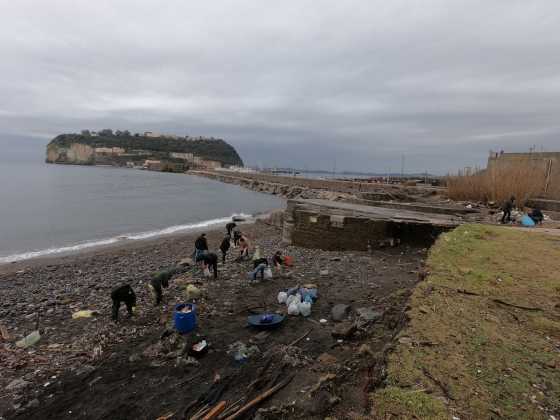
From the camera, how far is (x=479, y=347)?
3727 millimetres

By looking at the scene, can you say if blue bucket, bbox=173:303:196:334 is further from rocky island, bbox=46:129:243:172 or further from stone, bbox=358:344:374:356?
rocky island, bbox=46:129:243:172

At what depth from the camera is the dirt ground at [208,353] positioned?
418cm

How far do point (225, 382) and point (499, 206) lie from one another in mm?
17524

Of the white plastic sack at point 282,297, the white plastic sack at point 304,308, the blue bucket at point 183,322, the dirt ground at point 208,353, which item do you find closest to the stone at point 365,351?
the dirt ground at point 208,353

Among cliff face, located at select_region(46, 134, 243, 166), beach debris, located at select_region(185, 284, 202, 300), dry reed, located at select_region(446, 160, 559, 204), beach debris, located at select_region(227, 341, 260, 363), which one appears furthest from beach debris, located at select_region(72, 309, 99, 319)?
cliff face, located at select_region(46, 134, 243, 166)

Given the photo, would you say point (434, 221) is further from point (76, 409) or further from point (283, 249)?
point (76, 409)

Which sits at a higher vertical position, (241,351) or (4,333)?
(241,351)

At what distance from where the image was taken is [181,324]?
19.9ft

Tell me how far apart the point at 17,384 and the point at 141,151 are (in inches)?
6847

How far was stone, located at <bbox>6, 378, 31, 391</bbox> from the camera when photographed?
15.8 ft

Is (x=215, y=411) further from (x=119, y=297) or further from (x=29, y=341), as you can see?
(x=29, y=341)

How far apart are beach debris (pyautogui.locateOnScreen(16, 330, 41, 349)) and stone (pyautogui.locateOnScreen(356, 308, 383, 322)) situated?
6327 millimetres

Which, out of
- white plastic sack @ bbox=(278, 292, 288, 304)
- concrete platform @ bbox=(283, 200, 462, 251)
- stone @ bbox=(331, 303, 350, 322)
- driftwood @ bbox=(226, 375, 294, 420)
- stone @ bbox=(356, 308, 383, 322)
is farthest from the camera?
concrete platform @ bbox=(283, 200, 462, 251)

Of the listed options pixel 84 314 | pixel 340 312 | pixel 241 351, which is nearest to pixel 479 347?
pixel 340 312
